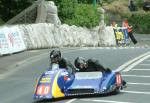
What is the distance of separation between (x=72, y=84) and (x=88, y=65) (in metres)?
0.93

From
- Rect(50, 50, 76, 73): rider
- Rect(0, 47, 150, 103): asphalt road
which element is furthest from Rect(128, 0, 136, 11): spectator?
Rect(50, 50, 76, 73): rider

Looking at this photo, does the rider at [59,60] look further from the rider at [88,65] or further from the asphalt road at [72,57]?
the asphalt road at [72,57]

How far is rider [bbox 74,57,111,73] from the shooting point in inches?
601

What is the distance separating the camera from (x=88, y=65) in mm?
15492

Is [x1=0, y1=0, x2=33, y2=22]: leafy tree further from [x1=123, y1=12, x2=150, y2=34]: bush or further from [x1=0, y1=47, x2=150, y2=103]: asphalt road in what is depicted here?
[x1=123, y1=12, x2=150, y2=34]: bush

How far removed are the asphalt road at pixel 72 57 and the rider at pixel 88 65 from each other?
84 cm

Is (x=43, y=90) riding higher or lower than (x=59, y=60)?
lower

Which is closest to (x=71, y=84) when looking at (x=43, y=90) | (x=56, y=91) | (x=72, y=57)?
Answer: (x=56, y=91)

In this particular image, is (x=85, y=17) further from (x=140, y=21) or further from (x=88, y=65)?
(x=88, y=65)

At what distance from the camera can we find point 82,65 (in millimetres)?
15344

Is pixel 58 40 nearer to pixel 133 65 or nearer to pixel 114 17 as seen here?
pixel 133 65

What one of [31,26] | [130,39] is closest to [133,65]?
[31,26]

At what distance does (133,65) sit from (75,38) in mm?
15868

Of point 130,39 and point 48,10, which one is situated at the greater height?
point 48,10
